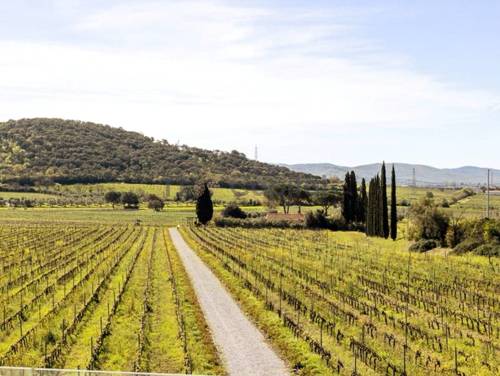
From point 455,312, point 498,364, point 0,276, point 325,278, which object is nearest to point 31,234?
point 0,276

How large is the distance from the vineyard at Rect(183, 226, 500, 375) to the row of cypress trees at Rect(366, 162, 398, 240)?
757 inches

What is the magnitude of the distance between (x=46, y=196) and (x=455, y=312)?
14120cm

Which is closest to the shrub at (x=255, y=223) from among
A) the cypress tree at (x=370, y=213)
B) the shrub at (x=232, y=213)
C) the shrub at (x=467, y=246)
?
the shrub at (x=232, y=213)

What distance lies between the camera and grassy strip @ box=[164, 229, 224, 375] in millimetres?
20062

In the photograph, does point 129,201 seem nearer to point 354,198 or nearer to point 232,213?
point 232,213

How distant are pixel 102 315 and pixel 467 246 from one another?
38.5 meters

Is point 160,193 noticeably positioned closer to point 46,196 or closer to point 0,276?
point 46,196

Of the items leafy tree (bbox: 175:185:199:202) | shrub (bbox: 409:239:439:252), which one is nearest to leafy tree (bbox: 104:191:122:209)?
leafy tree (bbox: 175:185:199:202)

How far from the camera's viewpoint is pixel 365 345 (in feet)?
73.7

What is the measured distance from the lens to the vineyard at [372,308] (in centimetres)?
2095

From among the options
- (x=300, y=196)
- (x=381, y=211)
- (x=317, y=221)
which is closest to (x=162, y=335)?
(x=381, y=211)

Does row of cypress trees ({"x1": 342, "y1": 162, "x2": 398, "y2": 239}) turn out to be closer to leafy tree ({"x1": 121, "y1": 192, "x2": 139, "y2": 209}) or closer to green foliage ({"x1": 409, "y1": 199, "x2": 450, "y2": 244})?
green foliage ({"x1": 409, "y1": 199, "x2": 450, "y2": 244})

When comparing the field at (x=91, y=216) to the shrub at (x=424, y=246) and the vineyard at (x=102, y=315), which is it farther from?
the vineyard at (x=102, y=315)

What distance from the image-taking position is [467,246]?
55500 millimetres
